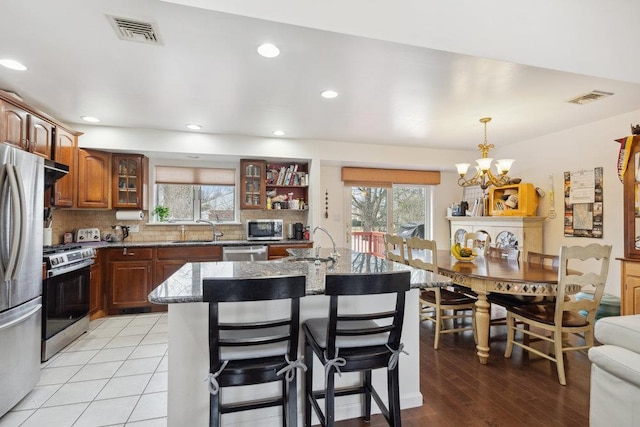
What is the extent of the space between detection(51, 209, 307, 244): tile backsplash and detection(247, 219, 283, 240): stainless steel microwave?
0.98ft

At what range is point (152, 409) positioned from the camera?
2012 millimetres

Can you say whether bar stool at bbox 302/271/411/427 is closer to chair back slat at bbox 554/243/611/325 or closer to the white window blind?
chair back slat at bbox 554/243/611/325

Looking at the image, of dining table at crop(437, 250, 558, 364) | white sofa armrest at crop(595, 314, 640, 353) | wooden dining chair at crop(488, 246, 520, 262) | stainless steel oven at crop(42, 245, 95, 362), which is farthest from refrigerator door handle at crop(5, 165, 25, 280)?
wooden dining chair at crop(488, 246, 520, 262)

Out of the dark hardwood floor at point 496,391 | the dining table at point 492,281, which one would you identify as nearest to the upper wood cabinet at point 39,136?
the dark hardwood floor at point 496,391

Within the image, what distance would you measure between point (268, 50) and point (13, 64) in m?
2.01

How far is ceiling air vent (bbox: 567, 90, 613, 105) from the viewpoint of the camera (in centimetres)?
279

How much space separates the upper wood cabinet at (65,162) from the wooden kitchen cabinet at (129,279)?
2.62 ft

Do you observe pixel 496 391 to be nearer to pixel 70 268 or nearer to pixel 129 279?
pixel 70 268

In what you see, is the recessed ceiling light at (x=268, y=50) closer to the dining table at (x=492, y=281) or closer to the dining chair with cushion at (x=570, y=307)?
the dining table at (x=492, y=281)

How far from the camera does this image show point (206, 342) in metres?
1.68

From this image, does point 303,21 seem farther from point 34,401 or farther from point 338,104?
point 34,401

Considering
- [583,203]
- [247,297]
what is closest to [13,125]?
[247,297]

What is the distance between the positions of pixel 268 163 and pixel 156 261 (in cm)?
210

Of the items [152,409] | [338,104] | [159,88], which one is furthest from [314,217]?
[152,409]
